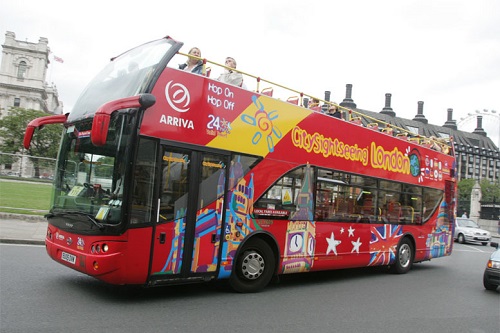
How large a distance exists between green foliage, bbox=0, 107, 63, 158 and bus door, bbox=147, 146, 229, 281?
5553 centimetres

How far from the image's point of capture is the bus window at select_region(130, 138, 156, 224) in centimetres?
586

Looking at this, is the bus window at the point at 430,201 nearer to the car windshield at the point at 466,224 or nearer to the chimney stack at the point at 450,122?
the car windshield at the point at 466,224

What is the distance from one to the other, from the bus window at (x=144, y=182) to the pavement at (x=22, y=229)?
631cm

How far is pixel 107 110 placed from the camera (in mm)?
5324

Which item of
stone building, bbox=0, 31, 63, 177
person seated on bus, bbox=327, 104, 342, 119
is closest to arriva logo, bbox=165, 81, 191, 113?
person seated on bus, bbox=327, 104, 342, 119

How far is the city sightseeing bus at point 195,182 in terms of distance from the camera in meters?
5.86

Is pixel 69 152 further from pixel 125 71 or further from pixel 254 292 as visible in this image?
pixel 254 292

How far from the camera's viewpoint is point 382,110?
113m

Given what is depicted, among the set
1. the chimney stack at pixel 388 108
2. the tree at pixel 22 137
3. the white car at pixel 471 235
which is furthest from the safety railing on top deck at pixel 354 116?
the chimney stack at pixel 388 108

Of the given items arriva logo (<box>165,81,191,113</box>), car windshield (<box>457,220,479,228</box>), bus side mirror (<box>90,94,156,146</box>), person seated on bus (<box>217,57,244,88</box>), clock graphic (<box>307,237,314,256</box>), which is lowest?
clock graphic (<box>307,237,314,256</box>)

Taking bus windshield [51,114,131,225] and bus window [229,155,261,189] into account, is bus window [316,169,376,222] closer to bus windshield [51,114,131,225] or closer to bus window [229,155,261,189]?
bus window [229,155,261,189]

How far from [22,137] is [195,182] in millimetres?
61753

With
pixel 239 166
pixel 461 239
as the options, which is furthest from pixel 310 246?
pixel 461 239

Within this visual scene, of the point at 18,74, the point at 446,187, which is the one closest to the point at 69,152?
the point at 446,187
